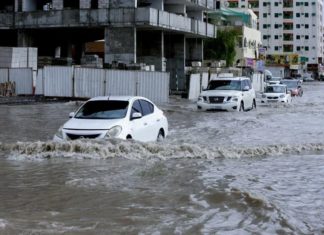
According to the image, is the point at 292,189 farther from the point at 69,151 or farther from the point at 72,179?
the point at 69,151

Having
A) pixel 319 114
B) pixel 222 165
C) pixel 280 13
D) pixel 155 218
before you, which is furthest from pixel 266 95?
pixel 280 13

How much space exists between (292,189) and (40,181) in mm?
4239

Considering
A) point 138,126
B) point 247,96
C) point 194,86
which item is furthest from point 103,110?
point 194,86

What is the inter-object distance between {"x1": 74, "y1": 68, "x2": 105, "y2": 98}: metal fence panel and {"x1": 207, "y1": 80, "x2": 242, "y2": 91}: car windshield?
21.5 feet

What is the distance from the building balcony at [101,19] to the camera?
143 feet

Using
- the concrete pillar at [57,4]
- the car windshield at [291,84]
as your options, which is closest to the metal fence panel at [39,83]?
the concrete pillar at [57,4]

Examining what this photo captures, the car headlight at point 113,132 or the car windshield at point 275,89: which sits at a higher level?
the car windshield at point 275,89

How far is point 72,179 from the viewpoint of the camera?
10.1 m

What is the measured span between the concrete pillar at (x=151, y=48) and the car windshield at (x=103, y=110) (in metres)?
34.2

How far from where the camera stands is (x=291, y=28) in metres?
130

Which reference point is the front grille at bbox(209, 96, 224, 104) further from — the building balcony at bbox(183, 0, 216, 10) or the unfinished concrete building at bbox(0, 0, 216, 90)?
the building balcony at bbox(183, 0, 216, 10)

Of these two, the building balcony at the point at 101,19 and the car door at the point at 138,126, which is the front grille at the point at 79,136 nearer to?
the car door at the point at 138,126

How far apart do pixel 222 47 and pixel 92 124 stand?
214 feet

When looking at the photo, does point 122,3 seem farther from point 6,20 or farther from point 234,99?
point 234,99
